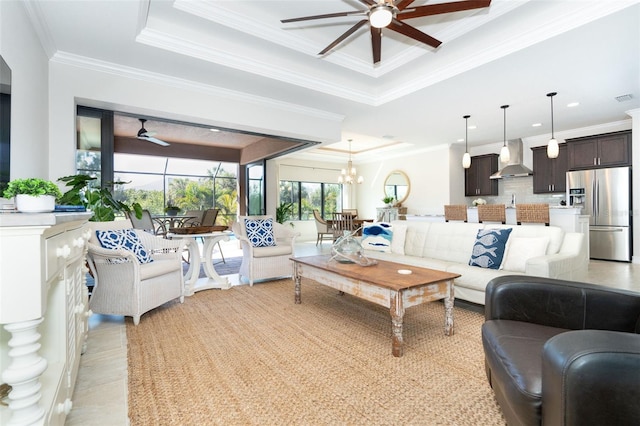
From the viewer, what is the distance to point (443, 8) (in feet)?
7.61

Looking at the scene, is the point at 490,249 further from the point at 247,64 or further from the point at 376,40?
the point at 247,64

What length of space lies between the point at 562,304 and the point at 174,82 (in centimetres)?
435

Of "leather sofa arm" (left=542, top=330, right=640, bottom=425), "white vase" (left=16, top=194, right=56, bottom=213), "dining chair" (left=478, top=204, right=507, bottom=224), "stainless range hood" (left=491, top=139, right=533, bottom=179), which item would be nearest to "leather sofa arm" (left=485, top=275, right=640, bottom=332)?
"leather sofa arm" (left=542, top=330, right=640, bottom=425)

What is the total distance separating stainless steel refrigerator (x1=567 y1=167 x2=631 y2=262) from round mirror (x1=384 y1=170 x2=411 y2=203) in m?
3.89

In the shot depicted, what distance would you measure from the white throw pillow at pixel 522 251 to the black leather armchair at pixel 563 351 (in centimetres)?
142

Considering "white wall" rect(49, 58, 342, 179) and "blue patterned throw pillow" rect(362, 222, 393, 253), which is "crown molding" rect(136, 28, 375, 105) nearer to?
"white wall" rect(49, 58, 342, 179)

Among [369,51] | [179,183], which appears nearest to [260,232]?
[369,51]

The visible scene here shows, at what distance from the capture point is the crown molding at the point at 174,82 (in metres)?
3.21

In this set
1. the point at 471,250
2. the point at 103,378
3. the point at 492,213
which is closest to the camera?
the point at 103,378

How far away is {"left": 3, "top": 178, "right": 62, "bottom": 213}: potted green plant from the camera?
1.12 m

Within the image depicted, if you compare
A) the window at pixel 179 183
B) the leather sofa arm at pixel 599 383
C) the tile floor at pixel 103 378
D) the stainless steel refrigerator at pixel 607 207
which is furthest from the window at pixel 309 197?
the leather sofa arm at pixel 599 383

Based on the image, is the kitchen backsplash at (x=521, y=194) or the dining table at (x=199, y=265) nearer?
the dining table at (x=199, y=265)

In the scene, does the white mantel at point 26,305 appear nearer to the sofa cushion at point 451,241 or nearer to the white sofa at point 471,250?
the white sofa at point 471,250

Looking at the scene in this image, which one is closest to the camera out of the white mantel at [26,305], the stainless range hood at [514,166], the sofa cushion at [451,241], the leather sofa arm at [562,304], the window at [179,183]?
the white mantel at [26,305]
